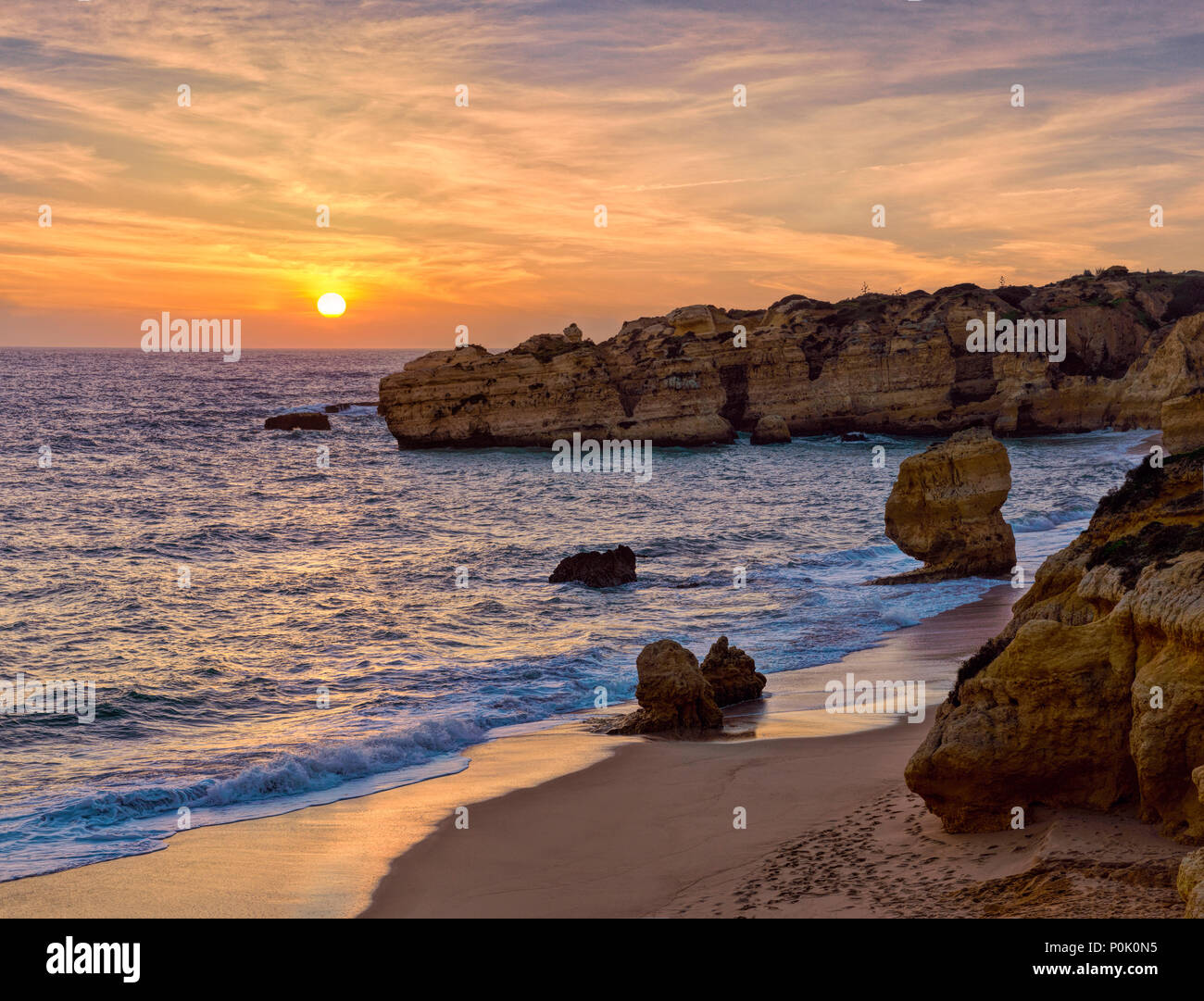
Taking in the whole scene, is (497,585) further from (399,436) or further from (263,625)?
(399,436)

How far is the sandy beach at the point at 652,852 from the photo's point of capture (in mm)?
7078

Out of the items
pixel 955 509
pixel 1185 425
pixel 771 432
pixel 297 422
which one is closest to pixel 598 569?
pixel 955 509

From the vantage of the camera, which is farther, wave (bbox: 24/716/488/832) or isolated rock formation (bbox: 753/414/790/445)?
isolated rock formation (bbox: 753/414/790/445)

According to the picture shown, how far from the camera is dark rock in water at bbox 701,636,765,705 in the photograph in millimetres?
15453

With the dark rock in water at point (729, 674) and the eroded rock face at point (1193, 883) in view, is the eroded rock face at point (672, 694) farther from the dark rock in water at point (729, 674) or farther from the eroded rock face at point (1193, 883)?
the eroded rock face at point (1193, 883)

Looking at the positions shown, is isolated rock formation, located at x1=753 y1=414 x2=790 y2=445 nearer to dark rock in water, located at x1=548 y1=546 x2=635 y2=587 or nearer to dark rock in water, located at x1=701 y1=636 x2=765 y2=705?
dark rock in water, located at x1=548 y1=546 x2=635 y2=587

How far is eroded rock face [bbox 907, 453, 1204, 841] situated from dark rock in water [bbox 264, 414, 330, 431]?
7308 centimetres

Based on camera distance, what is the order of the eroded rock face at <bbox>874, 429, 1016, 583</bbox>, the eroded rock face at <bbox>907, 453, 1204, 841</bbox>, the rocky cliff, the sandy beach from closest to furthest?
the eroded rock face at <bbox>907, 453, 1204, 841</bbox>, the sandy beach, the eroded rock face at <bbox>874, 429, 1016, 583</bbox>, the rocky cliff

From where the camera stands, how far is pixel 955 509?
24281 millimetres

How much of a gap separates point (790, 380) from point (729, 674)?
58.4 meters

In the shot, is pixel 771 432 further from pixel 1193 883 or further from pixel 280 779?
pixel 1193 883

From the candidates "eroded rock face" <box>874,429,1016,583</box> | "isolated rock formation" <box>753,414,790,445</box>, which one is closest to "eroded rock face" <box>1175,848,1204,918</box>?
"eroded rock face" <box>874,429,1016,583</box>

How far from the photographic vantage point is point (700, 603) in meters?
23.8

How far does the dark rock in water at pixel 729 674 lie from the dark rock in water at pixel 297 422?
65799mm
